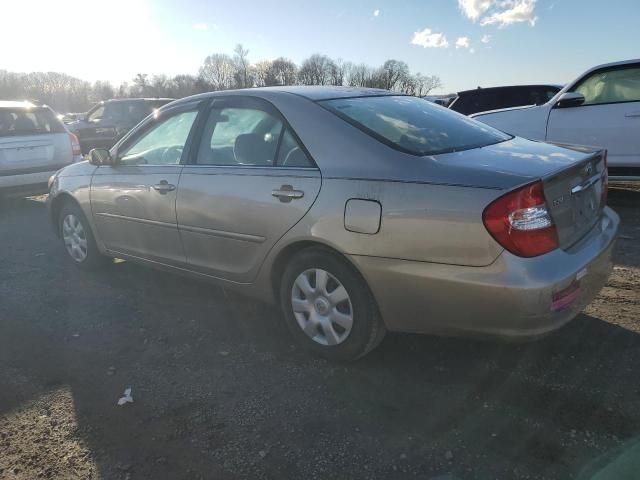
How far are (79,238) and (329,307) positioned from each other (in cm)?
314

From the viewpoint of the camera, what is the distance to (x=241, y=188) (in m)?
3.41

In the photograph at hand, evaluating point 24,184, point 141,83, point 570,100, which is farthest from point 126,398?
point 141,83

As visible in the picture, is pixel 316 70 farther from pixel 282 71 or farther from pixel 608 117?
pixel 608 117

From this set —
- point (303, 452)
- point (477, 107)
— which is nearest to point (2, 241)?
point (303, 452)

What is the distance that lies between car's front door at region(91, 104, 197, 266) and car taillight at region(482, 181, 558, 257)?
233cm

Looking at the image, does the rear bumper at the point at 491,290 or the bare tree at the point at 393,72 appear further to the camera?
the bare tree at the point at 393,72

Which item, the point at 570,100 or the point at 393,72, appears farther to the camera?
the point at 393,72

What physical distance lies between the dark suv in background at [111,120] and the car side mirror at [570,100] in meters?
10.2

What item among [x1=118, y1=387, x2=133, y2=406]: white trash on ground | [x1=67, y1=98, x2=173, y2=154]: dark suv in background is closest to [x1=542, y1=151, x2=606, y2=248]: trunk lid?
[x1=118, y1=387, x2=133, y2=406]: white trash on ground

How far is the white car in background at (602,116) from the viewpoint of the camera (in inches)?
259

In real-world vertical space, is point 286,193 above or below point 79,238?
above

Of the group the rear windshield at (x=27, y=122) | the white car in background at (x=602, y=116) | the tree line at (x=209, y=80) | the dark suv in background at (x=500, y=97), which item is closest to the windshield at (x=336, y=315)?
the white car in background at (x=602, y=116)

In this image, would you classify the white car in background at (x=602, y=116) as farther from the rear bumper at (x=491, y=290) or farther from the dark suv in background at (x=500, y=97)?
the rear bumper at (x=491, y=290)

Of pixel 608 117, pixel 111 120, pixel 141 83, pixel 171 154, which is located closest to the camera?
pixel 171 154
